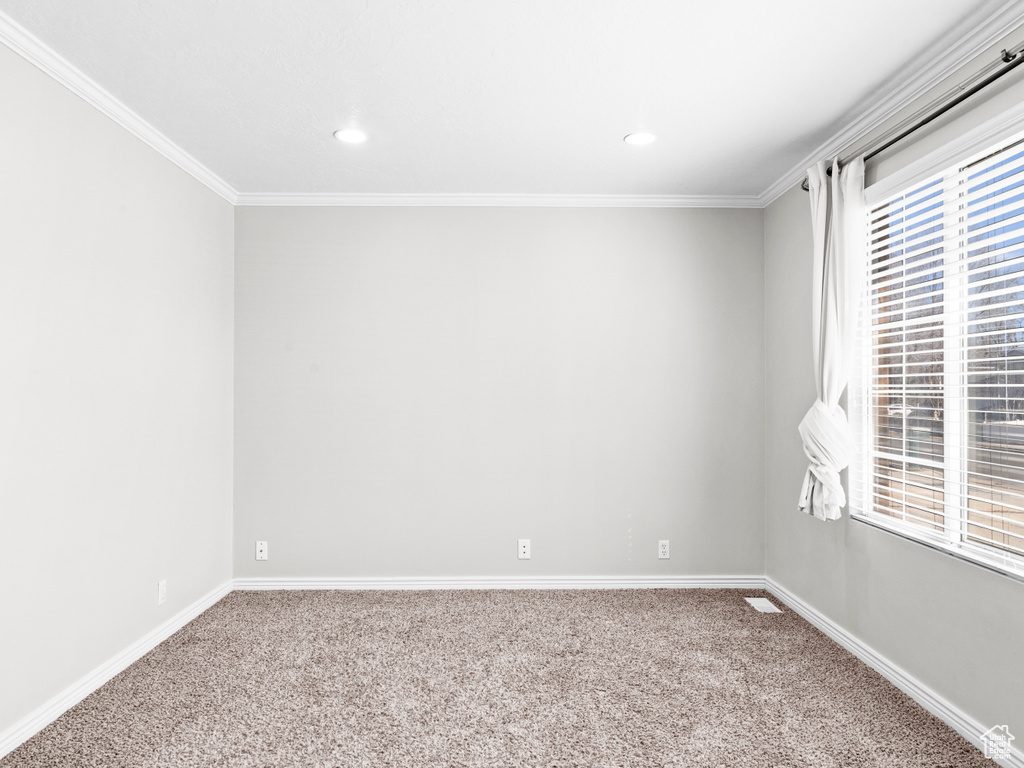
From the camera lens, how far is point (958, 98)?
7.34 feet

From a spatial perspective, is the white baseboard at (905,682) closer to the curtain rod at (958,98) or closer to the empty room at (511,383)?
the empty room at (511,383)

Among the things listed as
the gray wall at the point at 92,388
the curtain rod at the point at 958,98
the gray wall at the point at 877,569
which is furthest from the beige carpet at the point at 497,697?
the curtain rod at the point at 958,98

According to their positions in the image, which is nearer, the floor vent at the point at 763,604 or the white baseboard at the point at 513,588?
the white baseboard at the point at 513,588

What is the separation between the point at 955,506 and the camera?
235 centimetres

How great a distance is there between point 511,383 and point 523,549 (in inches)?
43.1

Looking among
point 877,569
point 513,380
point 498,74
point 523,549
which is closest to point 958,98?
point 498,74

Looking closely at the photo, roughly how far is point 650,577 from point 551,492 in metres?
0.85

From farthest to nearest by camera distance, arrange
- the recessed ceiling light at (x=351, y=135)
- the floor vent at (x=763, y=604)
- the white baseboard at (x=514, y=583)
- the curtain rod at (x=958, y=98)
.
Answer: the white baseboard at (x=514, y=583) < the floor vent at (x=763, y=604) < the recessed ceiling light at (x=351, y=135) < the curtain rod at (x=958, y=98)

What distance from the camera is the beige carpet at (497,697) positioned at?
85.2 inches

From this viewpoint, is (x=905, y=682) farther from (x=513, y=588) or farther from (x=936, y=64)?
(x=936, y=64)

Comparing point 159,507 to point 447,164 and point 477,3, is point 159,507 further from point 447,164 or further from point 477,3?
point 477,3

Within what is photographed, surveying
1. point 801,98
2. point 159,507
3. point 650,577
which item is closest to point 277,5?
point 801,98

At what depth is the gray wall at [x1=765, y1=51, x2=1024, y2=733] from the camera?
2.12 m

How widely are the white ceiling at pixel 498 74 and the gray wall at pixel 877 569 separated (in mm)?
444
